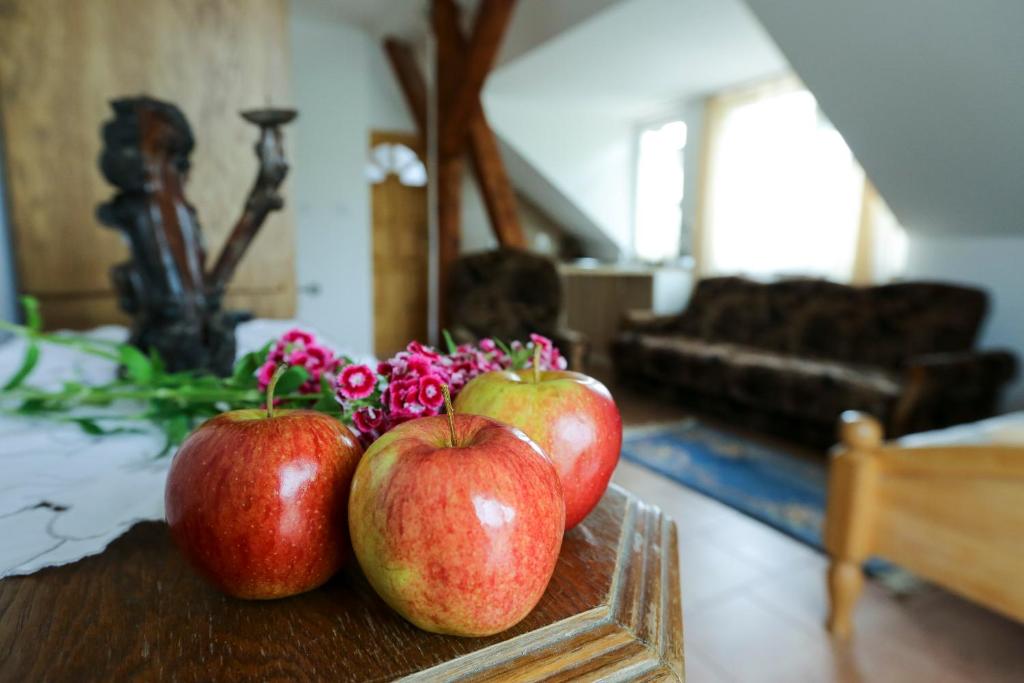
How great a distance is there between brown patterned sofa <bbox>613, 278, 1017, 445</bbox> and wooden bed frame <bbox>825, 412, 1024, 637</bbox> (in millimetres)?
1126

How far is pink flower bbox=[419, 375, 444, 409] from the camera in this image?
0.38 meters

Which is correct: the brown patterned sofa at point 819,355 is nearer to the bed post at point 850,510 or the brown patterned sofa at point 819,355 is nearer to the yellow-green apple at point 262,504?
the bed post at point 850,510

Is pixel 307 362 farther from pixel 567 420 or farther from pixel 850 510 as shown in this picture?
pixel 850 510

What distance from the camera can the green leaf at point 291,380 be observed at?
490 mm

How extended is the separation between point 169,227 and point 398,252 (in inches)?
197

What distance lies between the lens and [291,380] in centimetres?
49

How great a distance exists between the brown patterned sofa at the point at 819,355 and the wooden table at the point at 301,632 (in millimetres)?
2418

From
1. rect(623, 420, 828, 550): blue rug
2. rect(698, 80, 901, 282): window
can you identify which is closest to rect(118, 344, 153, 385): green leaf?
rect(623, 420, 828, 550): blue rug

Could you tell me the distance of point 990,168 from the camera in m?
0.31

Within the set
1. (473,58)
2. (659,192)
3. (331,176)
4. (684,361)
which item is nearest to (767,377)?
(684,361)

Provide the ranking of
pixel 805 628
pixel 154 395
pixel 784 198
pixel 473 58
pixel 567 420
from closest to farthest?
pixel 567 420
pixel 154 395
pixel 805 628
pixel 473 58
pixel 784 198

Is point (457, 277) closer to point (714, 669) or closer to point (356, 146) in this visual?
point (356, 146)

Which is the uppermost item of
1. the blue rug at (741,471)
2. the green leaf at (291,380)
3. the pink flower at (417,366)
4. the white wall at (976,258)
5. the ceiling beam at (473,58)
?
the ceiling beam at (473,58)

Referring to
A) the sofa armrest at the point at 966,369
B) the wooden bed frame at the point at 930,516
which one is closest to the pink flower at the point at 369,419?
the wooden bed frame at the point at 930,516
